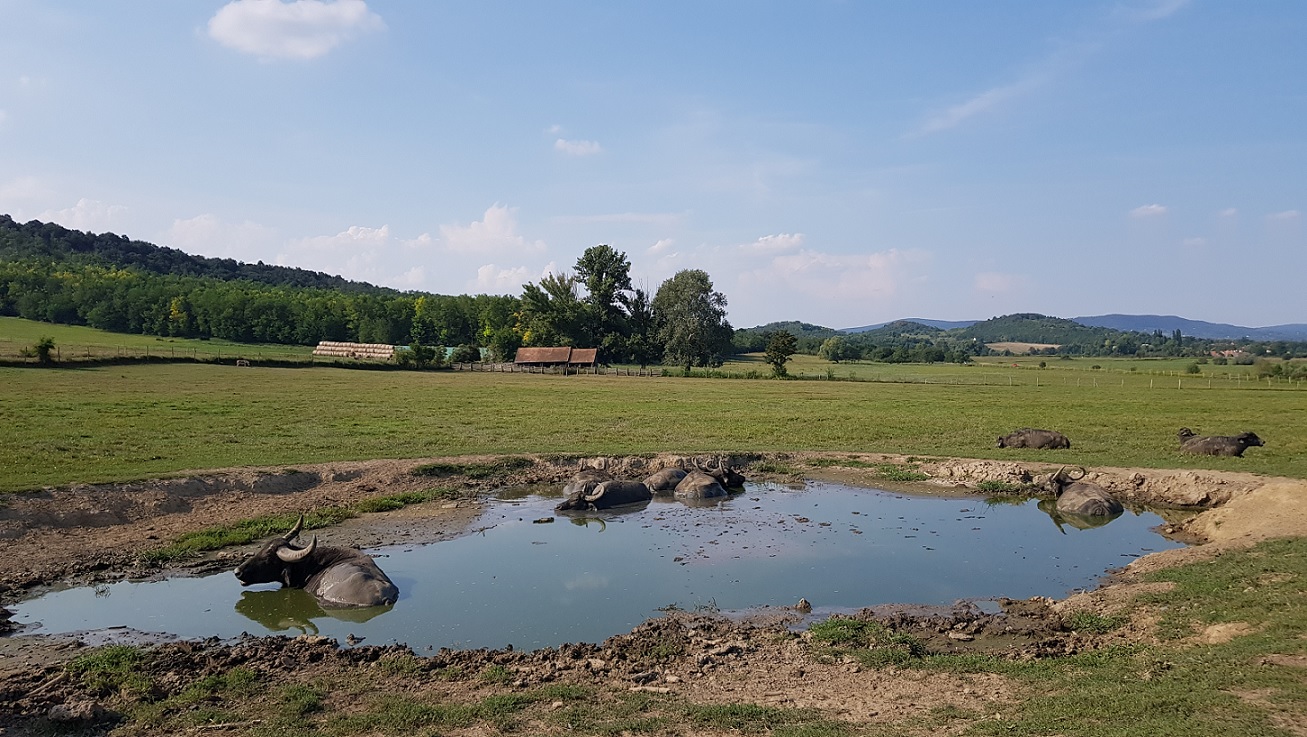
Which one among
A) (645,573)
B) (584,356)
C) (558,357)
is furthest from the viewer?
(584,356)

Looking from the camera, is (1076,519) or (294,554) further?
(1076,519)

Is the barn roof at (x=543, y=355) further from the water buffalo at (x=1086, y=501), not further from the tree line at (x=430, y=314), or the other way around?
the water buffalo at (x=1086, y=501)

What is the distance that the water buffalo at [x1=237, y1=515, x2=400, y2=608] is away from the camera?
34.5 feet

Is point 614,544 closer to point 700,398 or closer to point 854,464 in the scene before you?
point 854,464

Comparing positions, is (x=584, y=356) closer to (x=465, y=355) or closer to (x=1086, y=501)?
(x=465, y=355)

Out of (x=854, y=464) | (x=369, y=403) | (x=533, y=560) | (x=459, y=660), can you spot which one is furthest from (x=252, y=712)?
(x=369, y=403)

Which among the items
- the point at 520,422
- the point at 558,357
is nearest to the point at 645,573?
the point at 520,422

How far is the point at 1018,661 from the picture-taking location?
312 inches

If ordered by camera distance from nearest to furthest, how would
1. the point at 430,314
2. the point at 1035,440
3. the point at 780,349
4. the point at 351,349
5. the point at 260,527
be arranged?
the point at 260,527 < the point at 1035,440 < the point at 780,349 < the point at 351,349 < the point at 430,314

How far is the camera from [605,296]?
9044cm

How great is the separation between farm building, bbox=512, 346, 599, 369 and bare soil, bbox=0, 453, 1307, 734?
59.8 m

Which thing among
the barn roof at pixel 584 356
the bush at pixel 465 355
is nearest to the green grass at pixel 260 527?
the bush at pixel 465 355

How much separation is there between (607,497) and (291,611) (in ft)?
24.4

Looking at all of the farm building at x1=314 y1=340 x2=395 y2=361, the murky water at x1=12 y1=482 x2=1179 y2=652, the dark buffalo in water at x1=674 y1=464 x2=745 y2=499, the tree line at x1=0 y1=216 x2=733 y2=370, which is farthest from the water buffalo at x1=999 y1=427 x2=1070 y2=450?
the farm building at x1=314 y1=340 x2=395 y2=361
